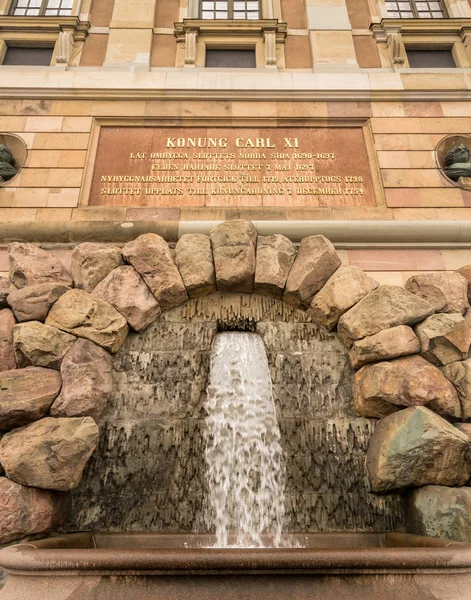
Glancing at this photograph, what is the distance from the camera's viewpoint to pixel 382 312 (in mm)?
5121

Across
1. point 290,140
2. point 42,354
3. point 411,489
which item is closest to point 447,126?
point 290,140

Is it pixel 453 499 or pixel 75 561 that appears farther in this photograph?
pixel 453 499

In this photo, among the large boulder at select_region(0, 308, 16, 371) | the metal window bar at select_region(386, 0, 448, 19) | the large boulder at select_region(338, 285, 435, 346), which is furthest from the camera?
the metal window bar at select_region(386, 0, 448, 19)

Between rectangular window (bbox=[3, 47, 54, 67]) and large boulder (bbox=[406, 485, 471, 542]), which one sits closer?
large boulder (bbox=[406, 485, 471, 542])

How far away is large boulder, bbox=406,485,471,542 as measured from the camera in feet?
12.4

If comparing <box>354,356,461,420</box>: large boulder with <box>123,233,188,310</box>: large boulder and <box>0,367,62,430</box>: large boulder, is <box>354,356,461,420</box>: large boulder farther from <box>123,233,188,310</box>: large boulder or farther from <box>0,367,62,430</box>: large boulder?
<box>0,367,62,430</box>: large boulder

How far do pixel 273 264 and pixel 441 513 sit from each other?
3.51 metres

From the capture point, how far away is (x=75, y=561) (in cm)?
257

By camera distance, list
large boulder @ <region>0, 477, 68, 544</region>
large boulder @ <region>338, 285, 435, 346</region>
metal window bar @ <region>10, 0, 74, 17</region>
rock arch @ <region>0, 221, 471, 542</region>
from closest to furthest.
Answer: large boulder @ <region>0, 477, 68, 544</region> → rock arch @ <region>0, 221, 471, 542</region> → large boulder @ <region>338, 285, 435, 346</region> → metal window bar @ <region>10, 0, 74, 17</region>

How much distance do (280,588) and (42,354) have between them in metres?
3.55

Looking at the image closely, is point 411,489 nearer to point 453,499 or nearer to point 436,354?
point 453,499

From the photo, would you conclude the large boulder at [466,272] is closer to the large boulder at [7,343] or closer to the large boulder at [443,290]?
the large boulder at [443,290]

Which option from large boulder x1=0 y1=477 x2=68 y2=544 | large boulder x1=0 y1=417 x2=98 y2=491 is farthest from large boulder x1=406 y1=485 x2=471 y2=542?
large boulder x1=0 y1=477 x2=68 y2=544

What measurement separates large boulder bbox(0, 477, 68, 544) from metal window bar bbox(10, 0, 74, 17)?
34.6ft
